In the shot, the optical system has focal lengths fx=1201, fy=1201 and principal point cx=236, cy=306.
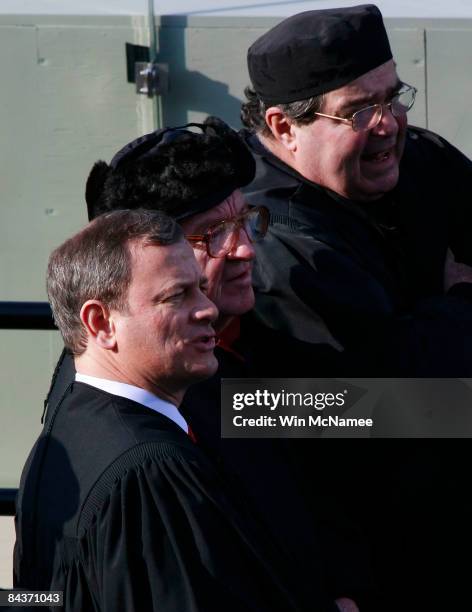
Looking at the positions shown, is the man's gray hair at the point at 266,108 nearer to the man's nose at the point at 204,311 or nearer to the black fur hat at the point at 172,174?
the black fur hat at the point at 172,174

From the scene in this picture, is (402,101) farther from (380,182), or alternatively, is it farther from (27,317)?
(27,317)

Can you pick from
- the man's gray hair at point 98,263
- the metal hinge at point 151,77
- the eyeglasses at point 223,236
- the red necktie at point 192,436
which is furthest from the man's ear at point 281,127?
the metal hinge at point 151,77

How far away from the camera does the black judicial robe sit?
179 cm

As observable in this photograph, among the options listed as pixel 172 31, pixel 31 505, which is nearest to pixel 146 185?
pixel 31 505

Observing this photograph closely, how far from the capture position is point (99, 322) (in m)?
1.98

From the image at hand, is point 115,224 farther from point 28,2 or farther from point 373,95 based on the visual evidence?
point 28,2

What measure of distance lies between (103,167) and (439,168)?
82 cm

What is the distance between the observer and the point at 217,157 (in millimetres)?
2354

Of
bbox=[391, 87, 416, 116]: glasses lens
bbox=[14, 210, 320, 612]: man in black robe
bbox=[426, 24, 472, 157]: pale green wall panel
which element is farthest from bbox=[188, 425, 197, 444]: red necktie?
bbox=[426, 24, 472, 157]: pale green wall panel

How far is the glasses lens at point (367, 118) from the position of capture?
2.50 meters

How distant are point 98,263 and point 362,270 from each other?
2.19 feet

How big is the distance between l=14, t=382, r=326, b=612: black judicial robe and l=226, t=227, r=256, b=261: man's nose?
479mm

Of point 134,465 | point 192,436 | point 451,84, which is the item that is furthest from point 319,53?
point 451,84

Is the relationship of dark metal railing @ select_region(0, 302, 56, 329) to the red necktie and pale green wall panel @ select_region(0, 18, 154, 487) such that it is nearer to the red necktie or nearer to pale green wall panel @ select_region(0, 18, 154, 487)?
the red necktie
